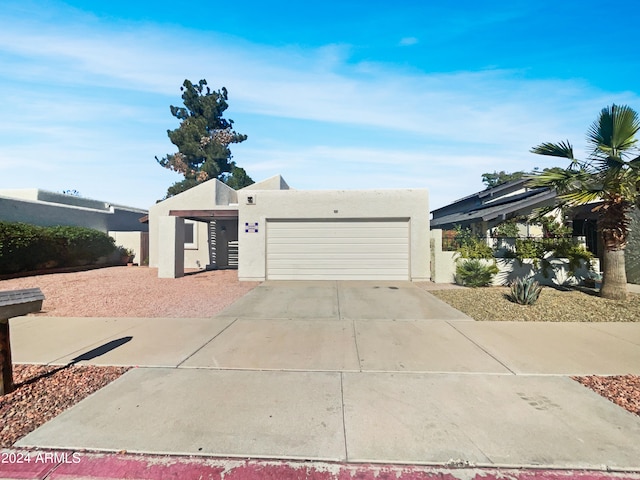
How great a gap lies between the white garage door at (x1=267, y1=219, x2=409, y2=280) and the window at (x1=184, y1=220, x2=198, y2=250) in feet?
22.0

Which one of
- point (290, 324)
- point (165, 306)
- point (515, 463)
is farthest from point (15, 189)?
point (515, 463)

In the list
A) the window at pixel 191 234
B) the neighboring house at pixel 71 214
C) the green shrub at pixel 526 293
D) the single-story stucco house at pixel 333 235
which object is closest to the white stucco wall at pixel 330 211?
the single-story stucco house at pixel 333 235

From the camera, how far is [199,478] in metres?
2.62

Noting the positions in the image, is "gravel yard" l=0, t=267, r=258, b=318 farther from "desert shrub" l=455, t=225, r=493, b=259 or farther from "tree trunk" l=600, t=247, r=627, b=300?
"tree trunk" l=600, t=247, r=627, b=300

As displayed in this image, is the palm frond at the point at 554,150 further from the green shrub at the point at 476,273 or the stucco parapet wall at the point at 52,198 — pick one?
the stucco parapet wall at the point at 52,198

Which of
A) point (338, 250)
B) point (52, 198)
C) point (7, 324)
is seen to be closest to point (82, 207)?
point (52, 198)

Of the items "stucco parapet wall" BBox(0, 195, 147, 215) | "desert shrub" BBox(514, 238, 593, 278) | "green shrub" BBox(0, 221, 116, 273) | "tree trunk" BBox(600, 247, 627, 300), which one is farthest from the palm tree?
"stucco parapet wall" BBox(0, 195, 147, 215)

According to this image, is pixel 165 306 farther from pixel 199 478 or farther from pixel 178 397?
pixel 199 478

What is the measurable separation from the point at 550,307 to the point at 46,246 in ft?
58.6

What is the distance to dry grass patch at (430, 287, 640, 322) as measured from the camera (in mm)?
7531

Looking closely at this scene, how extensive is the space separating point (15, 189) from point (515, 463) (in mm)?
25603

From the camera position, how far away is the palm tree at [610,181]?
8.60 metres

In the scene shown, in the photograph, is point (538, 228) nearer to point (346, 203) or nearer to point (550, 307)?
point (550, 307)

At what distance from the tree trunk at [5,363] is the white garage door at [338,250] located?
9.48 meters
